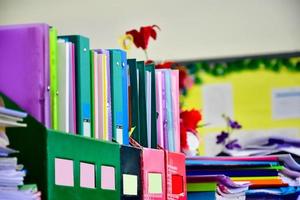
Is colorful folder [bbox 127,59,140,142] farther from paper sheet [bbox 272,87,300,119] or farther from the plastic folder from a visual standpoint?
paper sheet [bbox 272,87,300,119]

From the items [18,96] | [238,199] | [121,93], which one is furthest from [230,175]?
[18,96]

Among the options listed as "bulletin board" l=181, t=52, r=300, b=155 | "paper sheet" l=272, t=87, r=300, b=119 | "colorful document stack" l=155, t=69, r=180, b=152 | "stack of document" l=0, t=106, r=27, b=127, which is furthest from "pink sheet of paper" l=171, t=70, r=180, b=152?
"paper sheet" l=272, t=87, r=300, b=119

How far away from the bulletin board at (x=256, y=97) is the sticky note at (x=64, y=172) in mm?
2548

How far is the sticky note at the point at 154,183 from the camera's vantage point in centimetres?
154

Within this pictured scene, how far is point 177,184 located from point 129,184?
32cm

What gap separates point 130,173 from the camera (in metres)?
1.44

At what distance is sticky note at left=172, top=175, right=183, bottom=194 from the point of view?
1707mm

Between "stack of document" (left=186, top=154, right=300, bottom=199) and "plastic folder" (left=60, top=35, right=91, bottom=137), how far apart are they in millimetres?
696

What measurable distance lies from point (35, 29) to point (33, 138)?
0.63ft

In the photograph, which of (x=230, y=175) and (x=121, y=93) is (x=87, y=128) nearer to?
(x=121, y=93)

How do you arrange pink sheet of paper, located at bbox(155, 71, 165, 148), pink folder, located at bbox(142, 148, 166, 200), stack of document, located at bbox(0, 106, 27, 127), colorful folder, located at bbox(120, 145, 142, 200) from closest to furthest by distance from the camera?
stack of document, located at bbox(0, 106, 27, 127) < colorful folder, located at bbox(120, 145, 142, 200) < pink folder, located at bbox(142, 148, 166, 200) < pink sheet of paper, located at bbox(155, 71, 165, 148)

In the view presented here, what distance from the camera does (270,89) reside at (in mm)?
3779

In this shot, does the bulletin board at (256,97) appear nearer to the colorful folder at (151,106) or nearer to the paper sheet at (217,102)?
the paper sheet at (217,102)

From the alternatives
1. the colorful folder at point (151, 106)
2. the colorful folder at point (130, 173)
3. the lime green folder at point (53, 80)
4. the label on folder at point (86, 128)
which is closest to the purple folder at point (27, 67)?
the lime green folder at point (53, 80)
